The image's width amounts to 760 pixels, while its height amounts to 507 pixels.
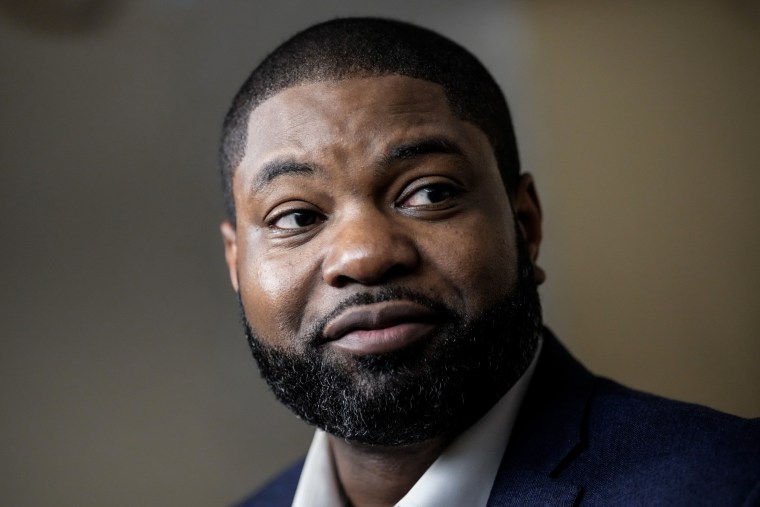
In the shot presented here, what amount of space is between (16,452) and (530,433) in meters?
1.63

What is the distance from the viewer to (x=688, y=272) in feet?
9.59

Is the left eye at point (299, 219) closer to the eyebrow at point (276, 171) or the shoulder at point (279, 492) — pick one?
the eyebrow at point (276, 171)

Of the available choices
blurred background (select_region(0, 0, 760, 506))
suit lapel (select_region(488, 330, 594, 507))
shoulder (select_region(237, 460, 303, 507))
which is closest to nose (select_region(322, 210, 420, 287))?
suit lapel (select_region(488, 330, 594, 507))

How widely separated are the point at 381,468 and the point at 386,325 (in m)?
0.43

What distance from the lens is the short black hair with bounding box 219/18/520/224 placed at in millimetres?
1896


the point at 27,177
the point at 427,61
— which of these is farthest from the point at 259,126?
the point at 27,177

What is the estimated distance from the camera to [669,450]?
1638 millimetres

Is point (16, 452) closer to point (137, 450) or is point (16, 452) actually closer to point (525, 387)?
point (137, 450)

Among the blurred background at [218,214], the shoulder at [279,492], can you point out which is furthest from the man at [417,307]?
the blurred background at [218,214]

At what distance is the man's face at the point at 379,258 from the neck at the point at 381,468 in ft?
0.42

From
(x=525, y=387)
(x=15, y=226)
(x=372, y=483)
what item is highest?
(x=15, y=226)

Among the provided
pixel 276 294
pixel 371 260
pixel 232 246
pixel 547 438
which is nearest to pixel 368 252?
pixel 371 260

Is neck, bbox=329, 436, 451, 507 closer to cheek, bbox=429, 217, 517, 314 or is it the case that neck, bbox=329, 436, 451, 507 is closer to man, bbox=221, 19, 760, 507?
man, bbox=221, 19, 760, 507

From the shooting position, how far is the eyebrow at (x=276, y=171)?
5.93ft
